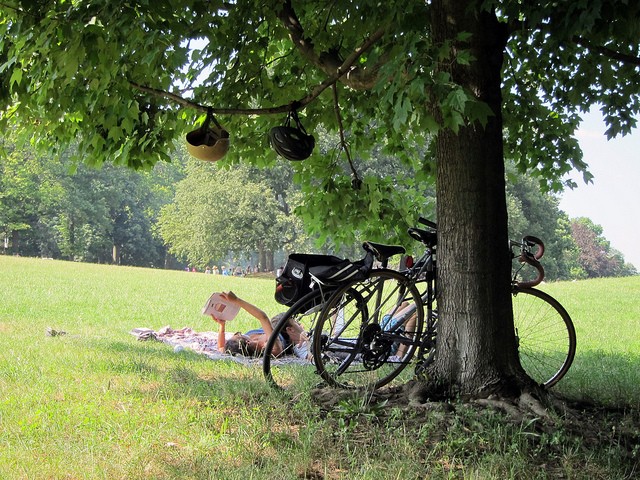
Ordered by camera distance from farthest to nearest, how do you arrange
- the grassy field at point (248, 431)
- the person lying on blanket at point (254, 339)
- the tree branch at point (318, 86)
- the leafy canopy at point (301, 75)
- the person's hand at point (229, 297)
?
the person's hand at point (229, 297) < the person lying on blanket at point (254, 339) < the tree branch at point (318, 86) < the leafy canopy at point (301, 75) < the grassy field at point (248, 431)

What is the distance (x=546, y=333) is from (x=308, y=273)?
286 centimetres

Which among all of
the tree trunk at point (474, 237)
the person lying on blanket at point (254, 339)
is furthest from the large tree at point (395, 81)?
the person lying on blanket at point (254, 339)

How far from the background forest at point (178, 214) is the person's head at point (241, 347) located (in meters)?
27.8

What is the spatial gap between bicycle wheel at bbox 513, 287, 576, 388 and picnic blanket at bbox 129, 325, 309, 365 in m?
2.18

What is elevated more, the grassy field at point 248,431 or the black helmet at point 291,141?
the black helmet at point 291,141

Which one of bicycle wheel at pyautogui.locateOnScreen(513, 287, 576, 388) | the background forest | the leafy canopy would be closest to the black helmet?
the leafy canopy

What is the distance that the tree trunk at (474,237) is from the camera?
4418 mm

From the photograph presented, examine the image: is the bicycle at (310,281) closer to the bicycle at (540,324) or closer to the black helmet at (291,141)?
the bicycle at (540,324)

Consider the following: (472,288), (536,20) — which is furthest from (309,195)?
(536,20)

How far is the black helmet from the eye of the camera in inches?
233

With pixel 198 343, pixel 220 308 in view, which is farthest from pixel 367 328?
pixel 198 343

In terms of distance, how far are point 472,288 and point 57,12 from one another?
3.20m

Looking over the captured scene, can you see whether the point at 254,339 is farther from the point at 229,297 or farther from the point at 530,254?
the point at 530,254

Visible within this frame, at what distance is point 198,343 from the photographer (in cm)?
845
